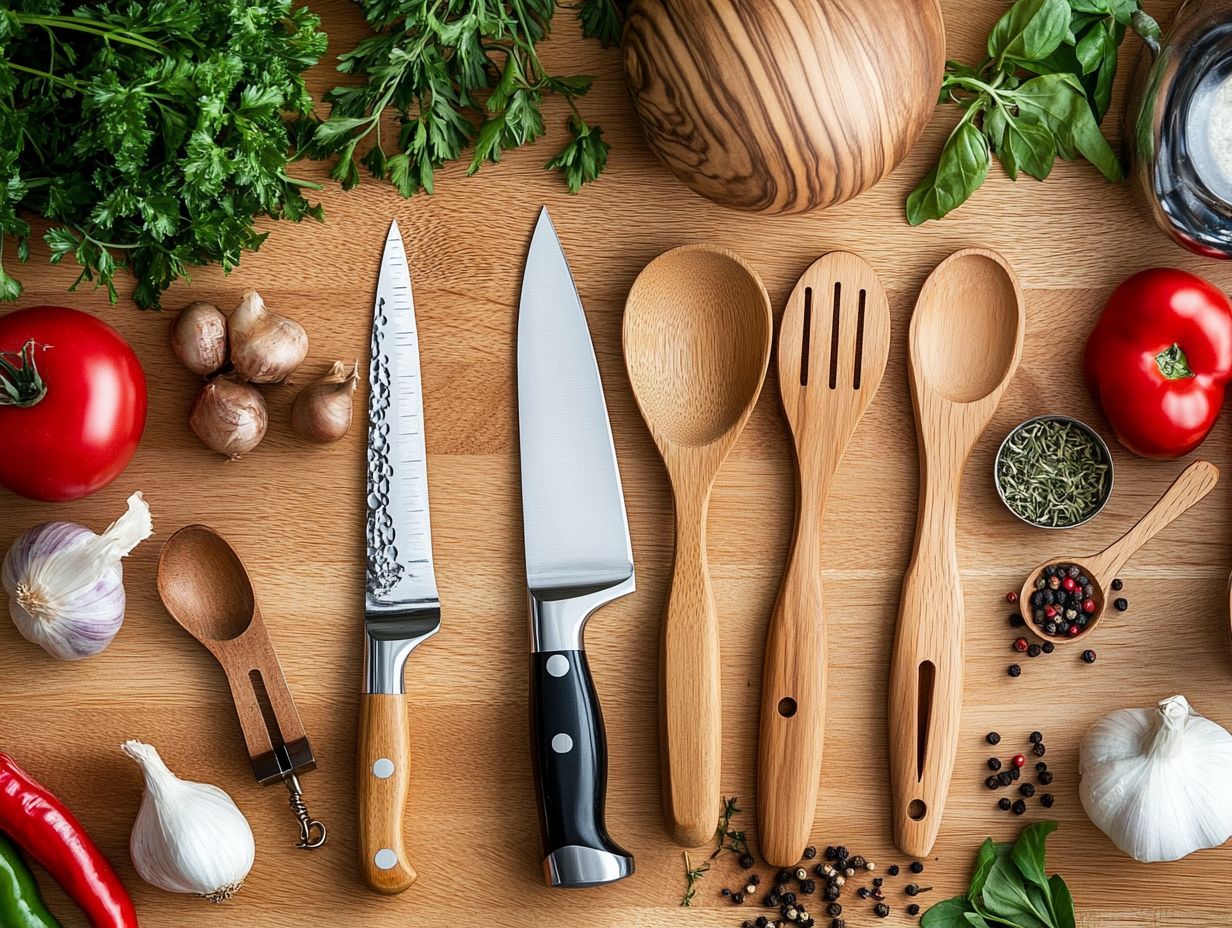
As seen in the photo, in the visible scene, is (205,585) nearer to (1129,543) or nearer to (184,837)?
(184,837)

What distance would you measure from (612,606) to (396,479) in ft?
0.97

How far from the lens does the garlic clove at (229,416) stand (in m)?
1.14

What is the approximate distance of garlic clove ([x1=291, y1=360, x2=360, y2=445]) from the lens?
1.14 m

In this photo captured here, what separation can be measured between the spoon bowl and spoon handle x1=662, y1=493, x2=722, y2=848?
1.61 feet

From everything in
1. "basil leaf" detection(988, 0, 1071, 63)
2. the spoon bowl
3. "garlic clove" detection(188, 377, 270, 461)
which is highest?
"basil leaf" detection(988, 0, 1071, 63)

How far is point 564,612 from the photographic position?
116 centimetres

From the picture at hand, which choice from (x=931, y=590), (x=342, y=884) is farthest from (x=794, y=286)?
(x=342, y=884)

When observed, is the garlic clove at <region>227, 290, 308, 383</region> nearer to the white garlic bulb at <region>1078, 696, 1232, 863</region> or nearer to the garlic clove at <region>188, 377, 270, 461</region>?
the garlic clove at <region>188, 377, 270, 461</region>

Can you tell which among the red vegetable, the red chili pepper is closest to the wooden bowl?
the red vegetable

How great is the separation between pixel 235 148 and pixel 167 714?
65cm

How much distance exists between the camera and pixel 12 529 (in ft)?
3.92

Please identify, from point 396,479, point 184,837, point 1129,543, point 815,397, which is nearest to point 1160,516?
point 1129,543

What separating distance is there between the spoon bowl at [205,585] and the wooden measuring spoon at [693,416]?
0.50 meters

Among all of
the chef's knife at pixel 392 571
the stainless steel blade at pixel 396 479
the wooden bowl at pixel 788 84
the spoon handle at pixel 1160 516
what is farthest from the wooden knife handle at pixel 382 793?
the spoon handle at pixel 1160 516
